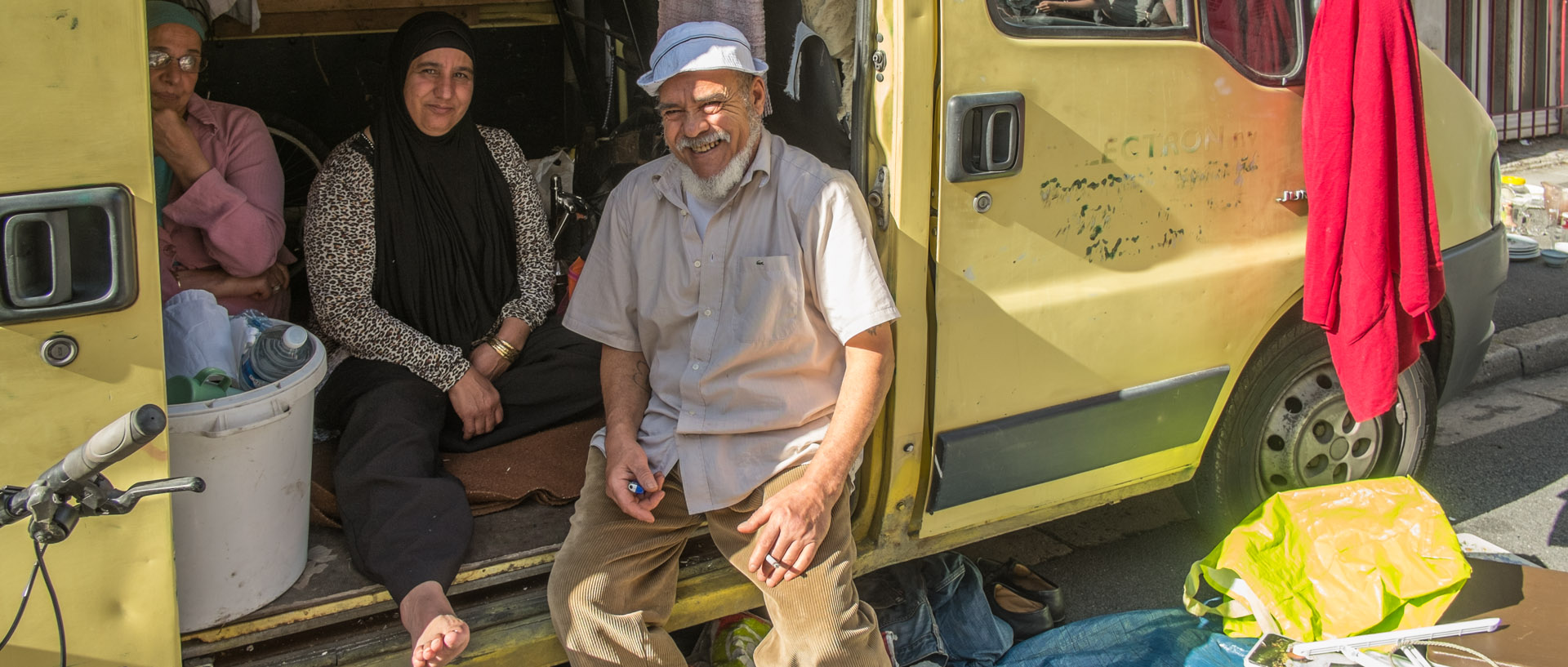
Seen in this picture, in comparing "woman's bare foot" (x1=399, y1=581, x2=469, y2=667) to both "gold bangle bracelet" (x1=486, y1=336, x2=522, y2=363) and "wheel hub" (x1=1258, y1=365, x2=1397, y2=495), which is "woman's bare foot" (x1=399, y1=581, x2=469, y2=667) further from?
"wheel hub" (x1=1258, y1=365, x2=1397, y2=495)

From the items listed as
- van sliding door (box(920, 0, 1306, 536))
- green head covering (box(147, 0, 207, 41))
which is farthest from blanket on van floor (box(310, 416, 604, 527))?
green head covering (box(147, 0, 207, 41))

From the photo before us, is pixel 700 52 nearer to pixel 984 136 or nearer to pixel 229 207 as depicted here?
pixel 984 136

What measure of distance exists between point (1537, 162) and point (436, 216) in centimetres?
826

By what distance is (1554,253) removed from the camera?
6023mm

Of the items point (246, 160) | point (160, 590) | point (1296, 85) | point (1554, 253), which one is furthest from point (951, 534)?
point (1554, 253)

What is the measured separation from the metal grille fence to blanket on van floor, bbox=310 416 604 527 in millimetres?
7899

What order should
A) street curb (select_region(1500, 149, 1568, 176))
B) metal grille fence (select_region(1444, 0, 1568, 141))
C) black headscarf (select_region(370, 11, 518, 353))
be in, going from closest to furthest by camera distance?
black headscarf (select_region(370, 11, 518, 353)), street curb (select_region(1500, 149, 1568, 176)), metal grille fence (select_region(1444, 0, 1568, 141))

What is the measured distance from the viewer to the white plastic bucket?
2.00 m

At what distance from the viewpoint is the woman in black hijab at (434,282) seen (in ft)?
9.19

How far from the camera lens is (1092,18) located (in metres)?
2.55

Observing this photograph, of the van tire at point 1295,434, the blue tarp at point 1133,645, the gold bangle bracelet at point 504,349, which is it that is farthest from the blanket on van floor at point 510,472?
the van tire at point 1295,434

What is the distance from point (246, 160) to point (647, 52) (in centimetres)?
121

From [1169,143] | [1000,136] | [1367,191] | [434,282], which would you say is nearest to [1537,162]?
[1367,191]

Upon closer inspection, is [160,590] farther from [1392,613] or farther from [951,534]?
[1392,613]
